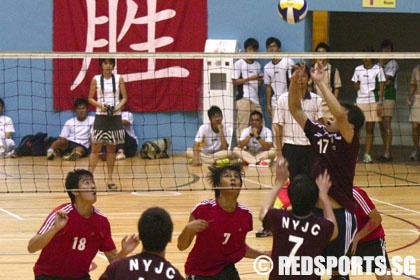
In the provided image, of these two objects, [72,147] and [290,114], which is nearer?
[290,114]

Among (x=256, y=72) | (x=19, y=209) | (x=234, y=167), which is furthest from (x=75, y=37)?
(x=234, y=167)

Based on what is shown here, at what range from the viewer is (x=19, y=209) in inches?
483

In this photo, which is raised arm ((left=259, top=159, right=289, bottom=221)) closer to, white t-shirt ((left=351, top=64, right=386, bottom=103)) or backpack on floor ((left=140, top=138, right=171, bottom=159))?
white t-shirt ((left=351, top=64, right=386, bottom=103))

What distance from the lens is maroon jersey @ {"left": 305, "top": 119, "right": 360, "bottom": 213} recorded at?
697cm

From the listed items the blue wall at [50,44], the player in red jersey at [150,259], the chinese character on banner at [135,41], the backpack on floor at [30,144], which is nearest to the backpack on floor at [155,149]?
the blue wall at [50,44]

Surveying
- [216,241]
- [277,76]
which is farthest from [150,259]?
[277,76]

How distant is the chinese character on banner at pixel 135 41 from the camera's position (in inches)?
704

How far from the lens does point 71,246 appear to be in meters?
6.68

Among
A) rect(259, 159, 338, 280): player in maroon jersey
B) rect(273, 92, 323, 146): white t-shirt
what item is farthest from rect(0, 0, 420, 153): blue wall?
rect(259, 159, 338, 280): player in maroon jersey

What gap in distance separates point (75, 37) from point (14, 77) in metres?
1.39

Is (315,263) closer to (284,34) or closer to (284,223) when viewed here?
(284,223)

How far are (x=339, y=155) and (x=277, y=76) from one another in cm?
1022

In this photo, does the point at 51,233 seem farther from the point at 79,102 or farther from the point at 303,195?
the point at 79,102

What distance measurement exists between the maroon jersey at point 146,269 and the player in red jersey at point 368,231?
8.36ft
